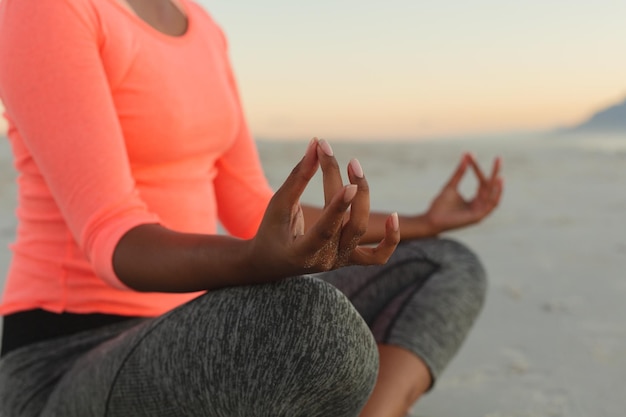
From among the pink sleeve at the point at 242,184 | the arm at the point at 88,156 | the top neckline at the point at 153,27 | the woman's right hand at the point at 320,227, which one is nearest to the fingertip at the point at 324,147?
the woman's right hand at the point at 320,227

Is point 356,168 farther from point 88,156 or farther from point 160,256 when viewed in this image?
point 88,156

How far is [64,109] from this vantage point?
3.75ft

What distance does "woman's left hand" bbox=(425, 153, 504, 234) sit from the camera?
1.80 metres

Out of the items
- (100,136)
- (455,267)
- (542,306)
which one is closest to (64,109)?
(100,136)

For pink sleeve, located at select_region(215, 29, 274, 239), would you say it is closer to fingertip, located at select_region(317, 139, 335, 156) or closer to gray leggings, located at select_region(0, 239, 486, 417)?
gray leggings, located at select_region(0, 239, 486, 417)

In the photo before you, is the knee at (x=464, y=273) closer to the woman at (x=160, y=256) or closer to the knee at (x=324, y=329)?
the woman at (x=160, y=256)

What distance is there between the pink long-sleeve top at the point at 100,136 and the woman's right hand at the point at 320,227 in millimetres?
274

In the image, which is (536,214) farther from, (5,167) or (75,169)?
(5,167)

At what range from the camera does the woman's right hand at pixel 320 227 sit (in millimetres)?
834

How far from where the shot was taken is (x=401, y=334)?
1539 mm

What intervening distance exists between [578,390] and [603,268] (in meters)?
1.73

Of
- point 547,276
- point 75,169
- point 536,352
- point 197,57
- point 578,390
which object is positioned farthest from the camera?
point 547,276

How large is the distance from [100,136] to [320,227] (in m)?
0.48

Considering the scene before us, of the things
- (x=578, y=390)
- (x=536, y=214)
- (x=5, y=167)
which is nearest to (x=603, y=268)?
(x=578, y=390)
